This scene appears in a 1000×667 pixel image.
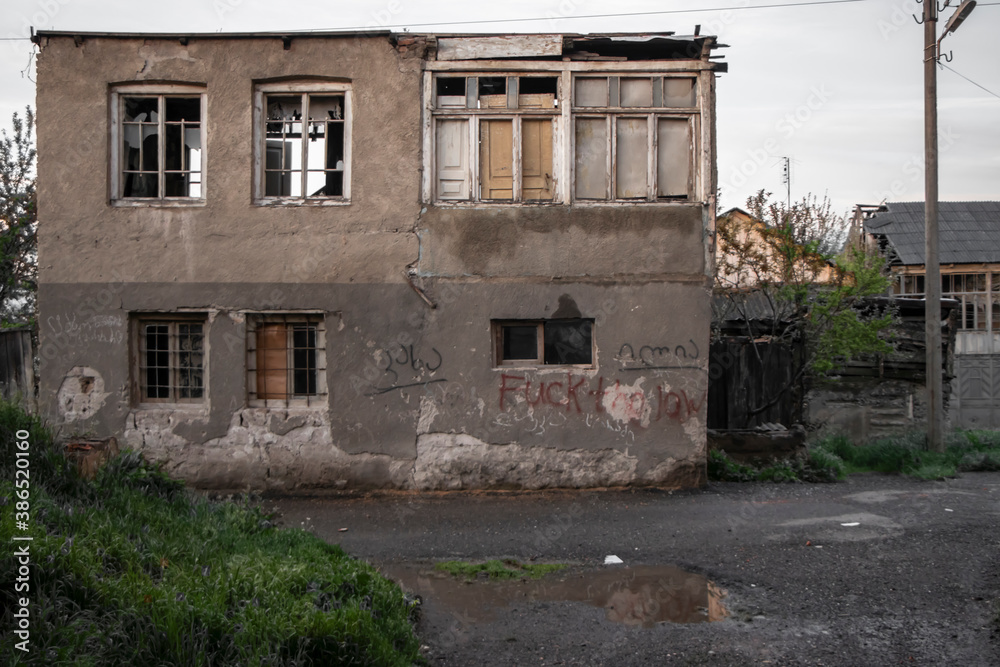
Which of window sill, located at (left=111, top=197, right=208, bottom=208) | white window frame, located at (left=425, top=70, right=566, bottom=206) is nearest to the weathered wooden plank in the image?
white window frame, located at (left=425, top=70, right=566, bottom=206)

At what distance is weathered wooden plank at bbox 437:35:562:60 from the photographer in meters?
9.36

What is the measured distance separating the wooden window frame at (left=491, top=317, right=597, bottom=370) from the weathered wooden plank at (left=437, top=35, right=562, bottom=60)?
3214 mm

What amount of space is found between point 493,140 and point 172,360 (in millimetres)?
4795

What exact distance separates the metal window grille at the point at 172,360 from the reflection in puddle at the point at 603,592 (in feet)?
14.5

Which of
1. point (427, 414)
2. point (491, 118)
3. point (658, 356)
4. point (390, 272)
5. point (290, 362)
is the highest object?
point (491, 118)

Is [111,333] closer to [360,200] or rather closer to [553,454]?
[360,200]

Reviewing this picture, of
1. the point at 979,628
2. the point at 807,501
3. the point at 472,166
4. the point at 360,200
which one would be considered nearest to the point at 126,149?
the point at 360,200

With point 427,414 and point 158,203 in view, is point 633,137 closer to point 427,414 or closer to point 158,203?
point 427,414

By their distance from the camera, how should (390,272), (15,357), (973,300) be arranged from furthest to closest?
(973,300) < (15,357) < (390,272)

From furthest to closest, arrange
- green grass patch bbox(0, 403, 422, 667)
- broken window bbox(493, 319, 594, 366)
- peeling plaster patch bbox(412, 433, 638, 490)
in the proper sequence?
broken window bbox(493, 319, 594, 366), peeling plaster patch bbox(412, 433, 638, 490), green grass patch bbox(0, 403, 422, 667)

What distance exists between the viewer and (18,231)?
39.9ft

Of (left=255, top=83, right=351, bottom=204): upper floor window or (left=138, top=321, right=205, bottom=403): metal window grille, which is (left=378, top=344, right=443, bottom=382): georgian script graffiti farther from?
(left=138, top=321, right=205, bottom=403): metal window grille

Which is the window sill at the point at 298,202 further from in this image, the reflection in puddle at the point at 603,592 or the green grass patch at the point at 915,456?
the green grass patch at the point at 915,456

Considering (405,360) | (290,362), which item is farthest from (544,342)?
(290,362)
